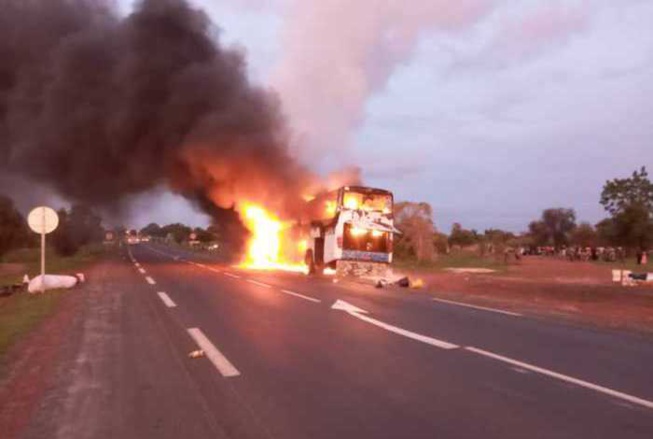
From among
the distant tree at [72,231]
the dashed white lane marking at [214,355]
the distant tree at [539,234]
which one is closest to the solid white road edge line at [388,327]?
the dashed white lane marking at [214,355]

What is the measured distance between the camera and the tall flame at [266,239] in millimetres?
35719

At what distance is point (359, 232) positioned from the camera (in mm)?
27078

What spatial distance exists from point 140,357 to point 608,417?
226 inches

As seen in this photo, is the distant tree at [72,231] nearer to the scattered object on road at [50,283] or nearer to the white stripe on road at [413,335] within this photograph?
the scattered object on road at [50,283]

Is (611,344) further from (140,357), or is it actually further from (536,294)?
(536,294)

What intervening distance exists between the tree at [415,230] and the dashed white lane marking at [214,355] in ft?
127

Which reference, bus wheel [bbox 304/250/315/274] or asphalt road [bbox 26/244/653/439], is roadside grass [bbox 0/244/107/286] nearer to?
bus wheel [bbox 304/250/315/274]

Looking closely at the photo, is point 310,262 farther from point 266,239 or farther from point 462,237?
point 462,237

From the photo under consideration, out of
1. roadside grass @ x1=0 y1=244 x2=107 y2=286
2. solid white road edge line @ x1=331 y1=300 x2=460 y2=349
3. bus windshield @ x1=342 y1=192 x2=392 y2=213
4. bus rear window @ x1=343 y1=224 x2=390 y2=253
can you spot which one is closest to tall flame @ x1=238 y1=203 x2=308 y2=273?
bus rear window @ x1=343 y1=224 x2=390 y2=253

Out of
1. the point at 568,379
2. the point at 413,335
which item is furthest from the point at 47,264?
the point at 568,379

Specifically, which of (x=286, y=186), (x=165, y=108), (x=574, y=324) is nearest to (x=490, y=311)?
(x=574, y=324)

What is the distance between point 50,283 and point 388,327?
13813 mm

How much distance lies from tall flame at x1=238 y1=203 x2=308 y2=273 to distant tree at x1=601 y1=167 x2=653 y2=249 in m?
30.9

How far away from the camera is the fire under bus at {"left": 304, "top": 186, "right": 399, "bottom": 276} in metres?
26.8
